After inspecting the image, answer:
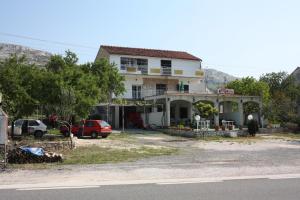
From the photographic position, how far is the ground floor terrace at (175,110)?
131ft

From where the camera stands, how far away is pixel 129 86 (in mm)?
47281

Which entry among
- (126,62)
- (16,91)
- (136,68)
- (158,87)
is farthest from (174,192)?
(158,87)

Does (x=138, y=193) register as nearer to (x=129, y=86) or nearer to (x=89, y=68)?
(x=89, y=68)

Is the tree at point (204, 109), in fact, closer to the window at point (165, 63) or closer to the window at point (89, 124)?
the window at point (89, 124)

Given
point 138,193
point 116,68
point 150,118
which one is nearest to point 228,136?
point 150,118

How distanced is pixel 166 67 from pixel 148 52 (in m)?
2.90

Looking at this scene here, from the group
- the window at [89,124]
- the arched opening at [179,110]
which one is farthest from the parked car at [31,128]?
the arched opening at [179,110]

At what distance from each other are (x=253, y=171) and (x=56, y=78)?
16316 millimetres

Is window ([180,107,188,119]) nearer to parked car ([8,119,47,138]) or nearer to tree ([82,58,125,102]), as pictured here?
tree ([82,58,125,102])

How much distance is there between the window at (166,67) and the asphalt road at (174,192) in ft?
128

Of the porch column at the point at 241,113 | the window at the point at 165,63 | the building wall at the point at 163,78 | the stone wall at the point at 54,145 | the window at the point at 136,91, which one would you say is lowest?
the stone wall at the point at 54,145

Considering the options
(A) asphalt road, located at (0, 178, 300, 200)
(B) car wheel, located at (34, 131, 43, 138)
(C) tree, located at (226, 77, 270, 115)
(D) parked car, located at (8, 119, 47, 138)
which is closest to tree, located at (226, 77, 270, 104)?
(C) tree, located at (226, 77, 270, 115)

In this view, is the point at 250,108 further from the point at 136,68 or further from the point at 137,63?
the point at 137,63

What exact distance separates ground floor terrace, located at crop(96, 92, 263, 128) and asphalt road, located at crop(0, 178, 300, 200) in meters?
27.7
